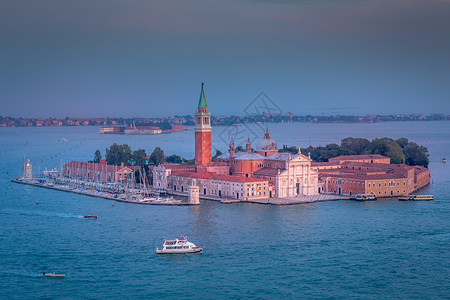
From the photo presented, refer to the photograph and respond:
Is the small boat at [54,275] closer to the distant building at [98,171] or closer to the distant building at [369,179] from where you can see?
the distant building at [369,179]

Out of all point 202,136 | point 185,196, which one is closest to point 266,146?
point 202,136

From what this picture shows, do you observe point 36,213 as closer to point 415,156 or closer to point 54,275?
point 54,275

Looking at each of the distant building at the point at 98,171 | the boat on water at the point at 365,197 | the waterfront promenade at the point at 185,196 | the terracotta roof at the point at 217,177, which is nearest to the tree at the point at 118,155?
the distant building at the point at 98,171

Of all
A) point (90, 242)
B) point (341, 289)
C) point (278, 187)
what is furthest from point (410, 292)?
point (278, 187)

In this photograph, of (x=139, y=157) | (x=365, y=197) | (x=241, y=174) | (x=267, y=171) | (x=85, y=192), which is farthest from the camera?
(x=139, y=157)

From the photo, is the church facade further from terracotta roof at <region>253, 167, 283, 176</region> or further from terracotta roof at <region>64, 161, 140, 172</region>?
terracotta roof at <region>64, 161, 140, 172</region>

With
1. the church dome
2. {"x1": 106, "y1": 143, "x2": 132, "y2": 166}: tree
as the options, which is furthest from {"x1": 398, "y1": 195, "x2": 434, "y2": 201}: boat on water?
{"x1": 106, "y1": 143, "x2": 132, "y2": 166}: tree

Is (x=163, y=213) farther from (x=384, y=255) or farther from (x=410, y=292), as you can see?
(x=410, y=292)
